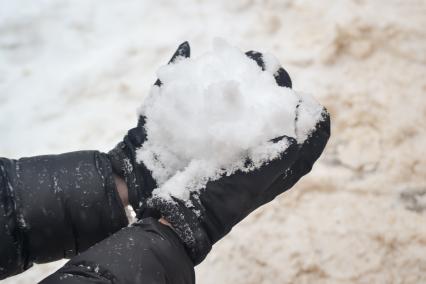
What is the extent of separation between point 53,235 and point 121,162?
0.27 meters

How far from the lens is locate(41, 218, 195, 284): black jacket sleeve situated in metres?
0.93

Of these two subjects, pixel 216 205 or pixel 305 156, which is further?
pixel 305 156

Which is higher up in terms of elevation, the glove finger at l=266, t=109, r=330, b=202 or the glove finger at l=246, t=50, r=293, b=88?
the glove finger at l=246, t=50, r=293, b=88

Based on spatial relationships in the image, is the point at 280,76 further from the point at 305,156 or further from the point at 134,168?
the point at 134,168

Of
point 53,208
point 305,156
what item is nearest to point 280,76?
point 305,156

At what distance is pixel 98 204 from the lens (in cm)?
122

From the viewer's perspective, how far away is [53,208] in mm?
1180

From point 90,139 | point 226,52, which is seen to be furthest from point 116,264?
point 90,139

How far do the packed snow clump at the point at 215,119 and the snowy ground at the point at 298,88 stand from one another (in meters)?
0.53

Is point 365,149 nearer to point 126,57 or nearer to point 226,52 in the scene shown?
point 226,52

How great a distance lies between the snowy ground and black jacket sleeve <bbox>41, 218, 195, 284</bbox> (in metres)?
0.58

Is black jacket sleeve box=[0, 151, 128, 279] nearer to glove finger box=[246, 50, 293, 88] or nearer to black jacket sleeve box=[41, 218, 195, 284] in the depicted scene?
black jacket sleeve box=[41, 218, 195, 284]

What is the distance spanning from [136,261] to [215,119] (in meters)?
0.41

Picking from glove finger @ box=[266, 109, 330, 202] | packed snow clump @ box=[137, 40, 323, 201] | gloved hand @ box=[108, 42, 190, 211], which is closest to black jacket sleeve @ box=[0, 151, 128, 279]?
gloved hand @ box=[108, 42, 190, 211]
